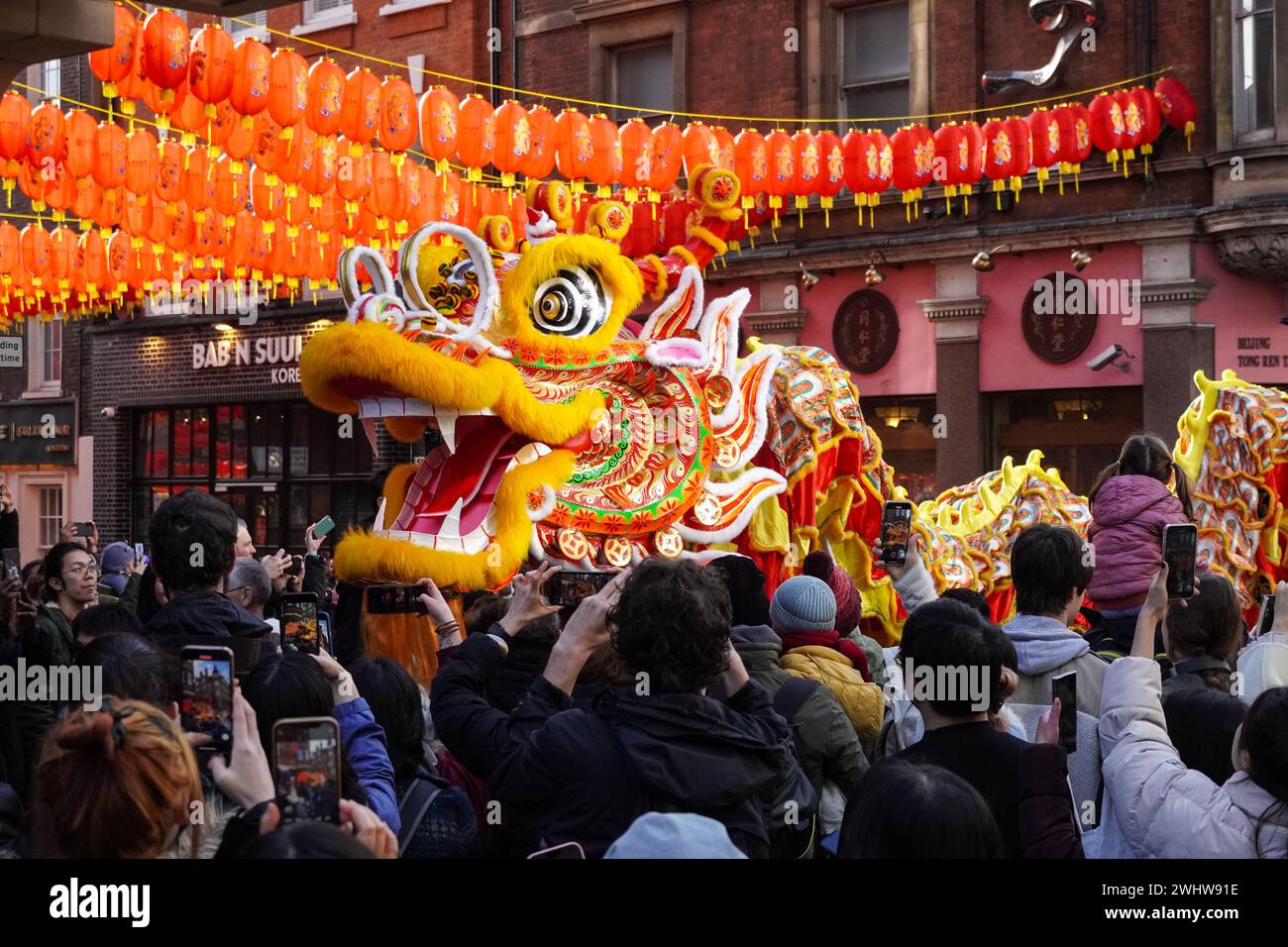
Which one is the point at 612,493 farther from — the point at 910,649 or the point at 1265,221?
the point at 1265,221

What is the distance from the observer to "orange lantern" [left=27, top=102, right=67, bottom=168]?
10.5 metres

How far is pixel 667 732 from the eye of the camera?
305 cm

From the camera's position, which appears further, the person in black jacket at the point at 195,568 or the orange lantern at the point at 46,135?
the orange lantern at the point at 46,135

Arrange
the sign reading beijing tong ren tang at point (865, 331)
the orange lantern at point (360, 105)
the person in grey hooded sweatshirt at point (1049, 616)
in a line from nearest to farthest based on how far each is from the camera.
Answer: the person in grey hooded sweatshirt at point (1049, 616), the orange lantern at point (360, 105), the sign reading beijing tong ren tang at point (865, 331)

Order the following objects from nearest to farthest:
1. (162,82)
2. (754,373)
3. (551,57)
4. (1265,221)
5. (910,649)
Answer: (910,649) → (754,373) → (162,82) → (1265,221) → (551,57)

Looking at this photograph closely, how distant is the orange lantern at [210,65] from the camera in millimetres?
10234

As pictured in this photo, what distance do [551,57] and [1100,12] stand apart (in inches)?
261

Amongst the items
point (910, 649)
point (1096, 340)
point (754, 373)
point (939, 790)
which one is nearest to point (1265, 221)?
point (1096, 340)

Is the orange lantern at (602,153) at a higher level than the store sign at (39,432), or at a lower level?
higher

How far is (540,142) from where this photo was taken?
1238 cm

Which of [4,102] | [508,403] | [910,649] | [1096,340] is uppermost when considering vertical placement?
[4,102]

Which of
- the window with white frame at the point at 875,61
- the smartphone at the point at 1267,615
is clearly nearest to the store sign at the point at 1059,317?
the window with white frame at the point at 875,61

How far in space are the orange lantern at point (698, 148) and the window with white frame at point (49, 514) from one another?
571 inches

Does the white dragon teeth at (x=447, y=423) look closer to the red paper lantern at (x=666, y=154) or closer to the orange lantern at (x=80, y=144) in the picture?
the orange lantern at (x=80, y=144)
